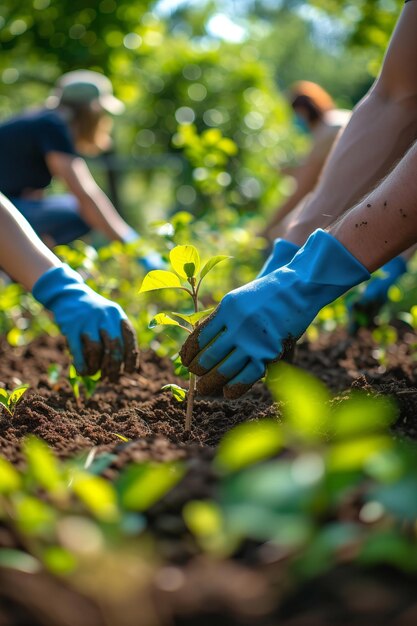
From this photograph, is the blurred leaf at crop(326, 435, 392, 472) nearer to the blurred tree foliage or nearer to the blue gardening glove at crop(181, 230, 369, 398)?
the blue gardening glove at crop(181, 230, 369, 398)

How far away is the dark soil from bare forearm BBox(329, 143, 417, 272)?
34 centimetres

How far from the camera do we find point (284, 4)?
43.1m

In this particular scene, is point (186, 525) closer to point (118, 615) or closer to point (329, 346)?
point (118, 615)

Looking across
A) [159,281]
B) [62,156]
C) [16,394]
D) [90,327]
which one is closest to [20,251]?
[90,327]

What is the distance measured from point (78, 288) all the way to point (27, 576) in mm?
1200

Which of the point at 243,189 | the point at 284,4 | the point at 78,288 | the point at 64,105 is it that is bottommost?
A: the point at 284,4

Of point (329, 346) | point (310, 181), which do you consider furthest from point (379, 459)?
point (310, 181)

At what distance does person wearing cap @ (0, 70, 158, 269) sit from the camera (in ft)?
14.3

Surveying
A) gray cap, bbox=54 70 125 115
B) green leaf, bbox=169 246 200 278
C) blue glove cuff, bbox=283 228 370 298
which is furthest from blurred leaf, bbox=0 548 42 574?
gray cap, bbox=54 70 125 115

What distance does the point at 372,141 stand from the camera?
2.14m

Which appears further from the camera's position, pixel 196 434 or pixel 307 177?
pixel 307 177

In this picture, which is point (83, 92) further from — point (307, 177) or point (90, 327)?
point (90, 327)

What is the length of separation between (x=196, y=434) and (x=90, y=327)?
1.44 feet

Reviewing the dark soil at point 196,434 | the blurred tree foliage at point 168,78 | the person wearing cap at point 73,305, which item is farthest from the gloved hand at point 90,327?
the blurred tree foliage at point 168,78
